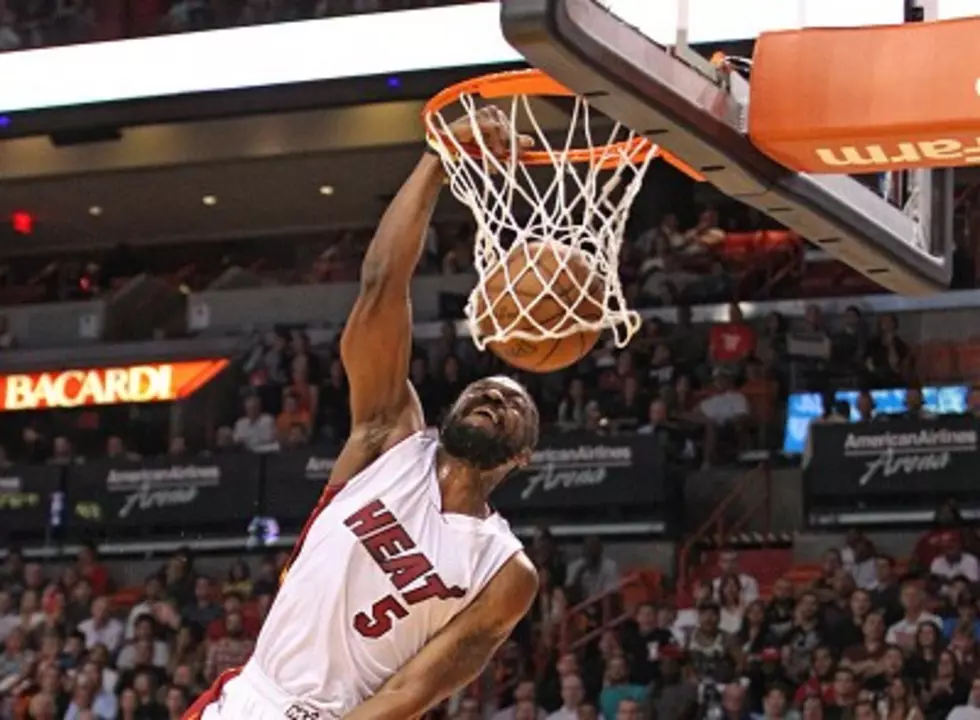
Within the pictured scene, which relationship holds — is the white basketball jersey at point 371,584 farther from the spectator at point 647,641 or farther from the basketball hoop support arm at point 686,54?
the spectator at point 647,641

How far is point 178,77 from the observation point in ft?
40.5

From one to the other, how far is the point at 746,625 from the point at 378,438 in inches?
266

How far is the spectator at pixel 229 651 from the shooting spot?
1195cm

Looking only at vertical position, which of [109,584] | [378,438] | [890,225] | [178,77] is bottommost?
[109,584]

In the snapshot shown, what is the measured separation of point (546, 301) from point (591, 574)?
788 cm

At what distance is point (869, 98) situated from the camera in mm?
4520

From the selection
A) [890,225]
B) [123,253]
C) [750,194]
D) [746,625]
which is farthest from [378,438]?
[123,253]

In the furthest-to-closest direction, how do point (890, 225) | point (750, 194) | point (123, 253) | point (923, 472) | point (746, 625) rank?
point (123, 253) < point (923, 472) < point (746, 625) < point (890, 225) < point (750, 194)

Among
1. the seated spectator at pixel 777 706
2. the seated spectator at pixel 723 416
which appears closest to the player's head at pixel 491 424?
the seated spectator at pixel 777 706

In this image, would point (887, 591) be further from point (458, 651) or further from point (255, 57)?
point (458, 651)

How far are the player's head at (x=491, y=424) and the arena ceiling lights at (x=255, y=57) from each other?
22.0 ft

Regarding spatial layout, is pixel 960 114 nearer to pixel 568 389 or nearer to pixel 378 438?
pixel 378 438

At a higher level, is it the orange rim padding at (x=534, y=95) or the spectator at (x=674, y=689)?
the orange rim padding at (x=534, y=95)

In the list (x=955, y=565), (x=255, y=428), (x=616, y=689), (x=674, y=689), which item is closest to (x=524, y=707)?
(x=616, y=689)
